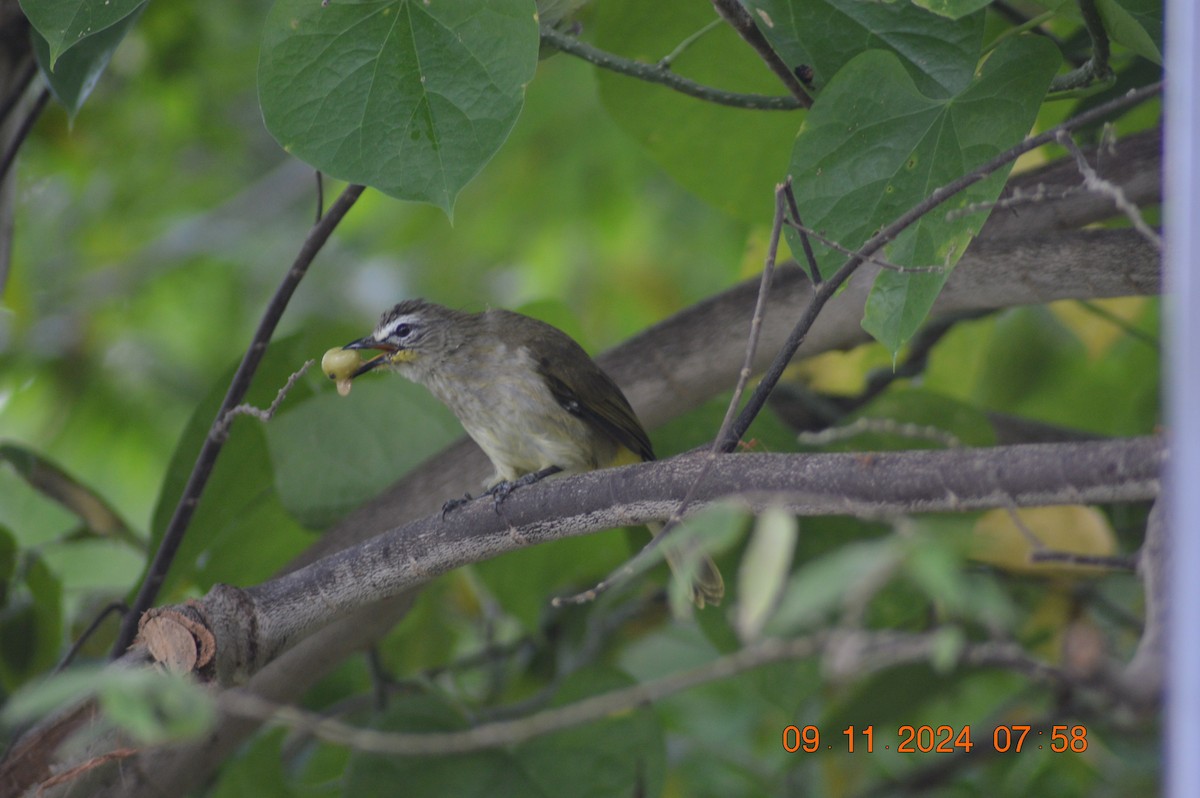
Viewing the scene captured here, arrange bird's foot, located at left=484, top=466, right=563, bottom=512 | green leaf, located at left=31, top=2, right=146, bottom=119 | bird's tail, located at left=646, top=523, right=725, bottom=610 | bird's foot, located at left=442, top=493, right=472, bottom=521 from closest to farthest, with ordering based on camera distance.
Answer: green leaf, located at left=31, top=2, right=146, bottom=119, bird's foot, located at left=484, top=466, right=563, bottom=512, bird's foot, located at left=442, top=493, right=472, bottom=521, bird's tail, located at left=646, top=523, right=725, bottom=610

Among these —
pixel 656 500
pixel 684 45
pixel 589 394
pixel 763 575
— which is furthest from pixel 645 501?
pixel 589 394

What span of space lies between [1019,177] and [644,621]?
230 cm

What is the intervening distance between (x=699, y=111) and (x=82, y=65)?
149 centimetres

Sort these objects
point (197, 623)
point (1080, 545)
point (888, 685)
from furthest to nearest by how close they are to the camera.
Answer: point (888, 685)
point (1080, 545)
point (197, 623)

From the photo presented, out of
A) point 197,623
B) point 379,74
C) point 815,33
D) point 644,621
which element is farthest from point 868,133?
point 644,621

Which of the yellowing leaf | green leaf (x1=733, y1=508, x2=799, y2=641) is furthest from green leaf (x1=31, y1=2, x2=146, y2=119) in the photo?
the yellowing leaf

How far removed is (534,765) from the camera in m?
2.92

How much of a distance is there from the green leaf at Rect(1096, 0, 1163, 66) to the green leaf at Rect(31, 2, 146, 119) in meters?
2.01

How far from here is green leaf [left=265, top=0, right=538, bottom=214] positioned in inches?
81.0

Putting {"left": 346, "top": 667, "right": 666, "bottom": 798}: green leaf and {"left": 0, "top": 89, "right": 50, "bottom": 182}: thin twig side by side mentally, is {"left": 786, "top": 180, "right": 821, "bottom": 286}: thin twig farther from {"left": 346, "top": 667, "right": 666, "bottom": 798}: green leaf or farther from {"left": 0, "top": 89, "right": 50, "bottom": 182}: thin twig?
{"left": 0, "top": 89, "right": 50, "bottom": 182}: thin twig

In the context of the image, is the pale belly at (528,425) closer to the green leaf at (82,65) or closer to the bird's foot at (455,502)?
the bird's foot at (455,502)

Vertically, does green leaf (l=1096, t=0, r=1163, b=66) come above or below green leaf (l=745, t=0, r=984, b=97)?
below

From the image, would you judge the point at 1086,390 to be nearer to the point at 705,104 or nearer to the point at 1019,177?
the point at 1019,177

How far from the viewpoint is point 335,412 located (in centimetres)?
332
